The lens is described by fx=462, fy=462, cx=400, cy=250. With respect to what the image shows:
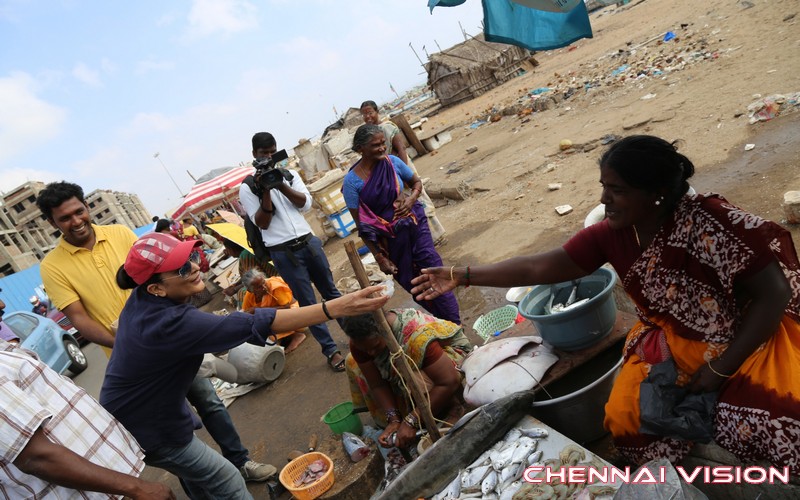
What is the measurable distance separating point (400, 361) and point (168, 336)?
1177 millimetres

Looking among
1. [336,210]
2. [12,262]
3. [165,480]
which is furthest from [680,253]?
[12,262]

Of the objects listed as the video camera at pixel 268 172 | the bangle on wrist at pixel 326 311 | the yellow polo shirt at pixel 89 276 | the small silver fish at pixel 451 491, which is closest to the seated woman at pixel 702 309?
the small silver fish at pixel 451 491

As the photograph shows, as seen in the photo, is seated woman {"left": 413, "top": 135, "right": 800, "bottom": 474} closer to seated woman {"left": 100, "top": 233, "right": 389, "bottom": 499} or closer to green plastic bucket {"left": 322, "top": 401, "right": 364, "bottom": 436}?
seated woman {"left": 100, "top": 233, "right": 389, "bottom": 499}

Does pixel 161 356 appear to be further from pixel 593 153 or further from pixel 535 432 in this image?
pixel 593 153

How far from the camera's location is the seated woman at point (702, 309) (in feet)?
5.48

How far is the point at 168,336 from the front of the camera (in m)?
2.20

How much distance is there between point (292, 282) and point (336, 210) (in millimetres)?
5680

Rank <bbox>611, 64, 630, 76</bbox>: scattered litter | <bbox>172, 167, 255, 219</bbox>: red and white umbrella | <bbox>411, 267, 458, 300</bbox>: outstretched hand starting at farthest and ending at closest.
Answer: <bbox>172, 167, 255, 219</bbox>: red and white umbrella → <bbox>611, 64, 630, 76</bbox>: scattered litter → <bbox>411, 267, 458, 300</bbox>: outstretched hand

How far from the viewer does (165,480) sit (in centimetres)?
446

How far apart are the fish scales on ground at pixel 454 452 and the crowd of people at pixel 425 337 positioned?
1.53 feet

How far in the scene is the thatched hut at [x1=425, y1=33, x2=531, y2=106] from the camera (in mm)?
23969

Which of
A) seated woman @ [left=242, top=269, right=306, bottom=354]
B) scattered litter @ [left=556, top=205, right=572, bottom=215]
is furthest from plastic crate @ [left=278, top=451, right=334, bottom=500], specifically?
scattered litter @ [left=556, top=205, right=572, bottom=215]

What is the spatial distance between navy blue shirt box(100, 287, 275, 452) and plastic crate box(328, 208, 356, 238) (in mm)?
7642

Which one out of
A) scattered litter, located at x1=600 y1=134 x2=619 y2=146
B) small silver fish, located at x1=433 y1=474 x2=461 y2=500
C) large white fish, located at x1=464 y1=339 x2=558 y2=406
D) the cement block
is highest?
large white fish, located at x1=464 y1=339 x2=558 y2=406
